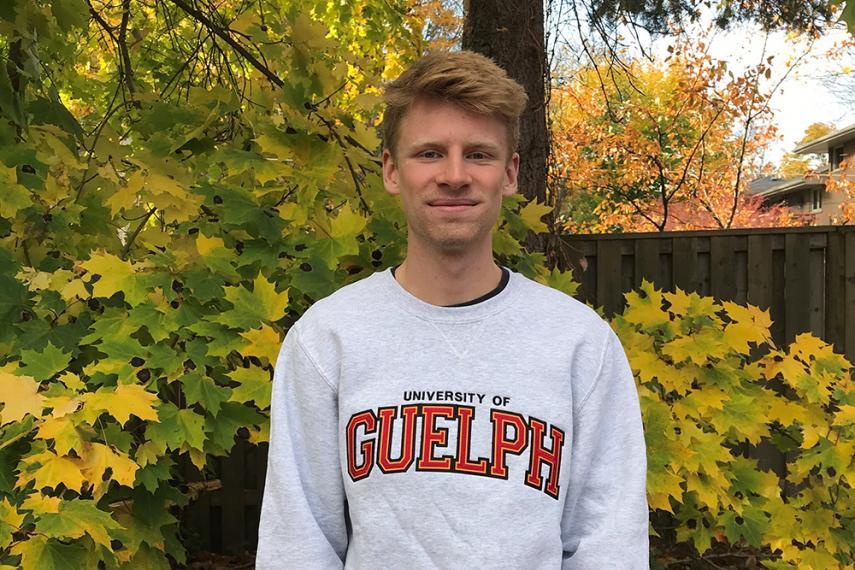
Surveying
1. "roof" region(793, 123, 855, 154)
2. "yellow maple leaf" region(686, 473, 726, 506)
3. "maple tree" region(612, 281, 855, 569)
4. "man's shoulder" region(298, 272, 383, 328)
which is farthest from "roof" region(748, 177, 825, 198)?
"man's shoulder" region(298, 272, 383, 328)

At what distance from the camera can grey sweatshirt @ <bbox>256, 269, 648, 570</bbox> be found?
1.30 meters

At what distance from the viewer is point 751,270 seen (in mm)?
4965

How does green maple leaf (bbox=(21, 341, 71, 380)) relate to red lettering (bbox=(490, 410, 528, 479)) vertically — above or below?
above

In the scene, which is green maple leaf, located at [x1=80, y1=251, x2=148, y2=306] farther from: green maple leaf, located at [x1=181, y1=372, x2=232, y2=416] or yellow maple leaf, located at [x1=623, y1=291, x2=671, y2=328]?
yellow maple leaf, located at [x1=623, y1=291, x2=671, y2=328]

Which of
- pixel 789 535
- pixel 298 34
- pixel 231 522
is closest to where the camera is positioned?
pixel 298 34

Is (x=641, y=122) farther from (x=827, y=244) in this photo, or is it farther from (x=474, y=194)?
(x=474, y=194)

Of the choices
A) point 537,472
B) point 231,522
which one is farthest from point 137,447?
point 231,522

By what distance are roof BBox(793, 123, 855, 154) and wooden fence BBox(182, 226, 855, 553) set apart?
1031 inches

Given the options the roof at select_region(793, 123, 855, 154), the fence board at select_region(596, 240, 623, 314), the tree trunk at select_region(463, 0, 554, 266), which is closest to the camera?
the tree trunk at select_region(463, 0, 554, 266)

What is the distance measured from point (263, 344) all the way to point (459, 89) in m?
0.84

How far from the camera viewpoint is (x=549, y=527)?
132 cm

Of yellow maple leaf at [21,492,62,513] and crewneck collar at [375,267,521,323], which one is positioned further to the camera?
yellow maple leaf at [21,492,62,513]

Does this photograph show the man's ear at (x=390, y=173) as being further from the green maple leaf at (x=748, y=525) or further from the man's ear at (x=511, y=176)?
the green maple leaf at (x=748, y=525)

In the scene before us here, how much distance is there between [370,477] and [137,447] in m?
0.87
